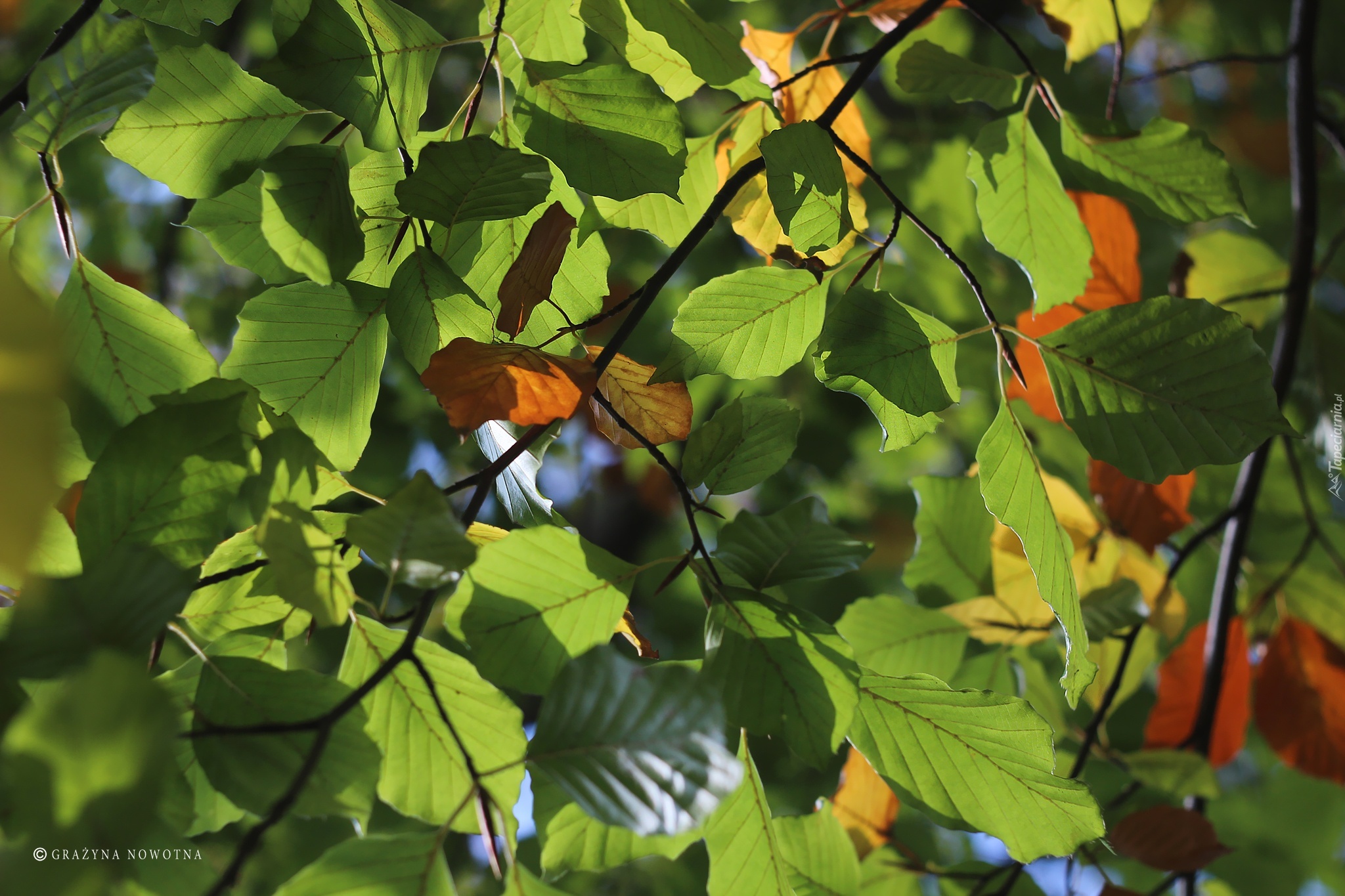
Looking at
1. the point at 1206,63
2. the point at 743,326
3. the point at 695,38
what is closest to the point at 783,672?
the point at 743,326

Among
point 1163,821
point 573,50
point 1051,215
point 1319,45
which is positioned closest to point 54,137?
point 573,50

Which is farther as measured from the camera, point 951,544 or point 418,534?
point 951,544

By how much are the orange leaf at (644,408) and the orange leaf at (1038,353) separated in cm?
30

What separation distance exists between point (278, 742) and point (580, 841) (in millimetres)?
139

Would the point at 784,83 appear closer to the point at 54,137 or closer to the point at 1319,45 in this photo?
the point at 54,137

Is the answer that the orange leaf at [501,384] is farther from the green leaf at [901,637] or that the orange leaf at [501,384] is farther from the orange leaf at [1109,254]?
the orange leaf at [1109,254]

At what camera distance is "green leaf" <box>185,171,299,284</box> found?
0.36 meters

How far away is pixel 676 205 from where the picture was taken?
1.48 feet

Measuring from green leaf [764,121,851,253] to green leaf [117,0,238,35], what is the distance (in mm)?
217

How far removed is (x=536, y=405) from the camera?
0.32 meters

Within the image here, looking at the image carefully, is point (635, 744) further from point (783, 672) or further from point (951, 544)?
point (951, 544)

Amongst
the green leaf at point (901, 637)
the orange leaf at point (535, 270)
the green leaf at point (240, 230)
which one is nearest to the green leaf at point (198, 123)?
the green leaf at point (240, 230)

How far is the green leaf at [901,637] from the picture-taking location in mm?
602

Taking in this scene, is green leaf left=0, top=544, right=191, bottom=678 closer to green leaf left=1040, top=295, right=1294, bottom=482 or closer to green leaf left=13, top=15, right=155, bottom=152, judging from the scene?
green leaf left=13, top=15, right=155, bottom=152
